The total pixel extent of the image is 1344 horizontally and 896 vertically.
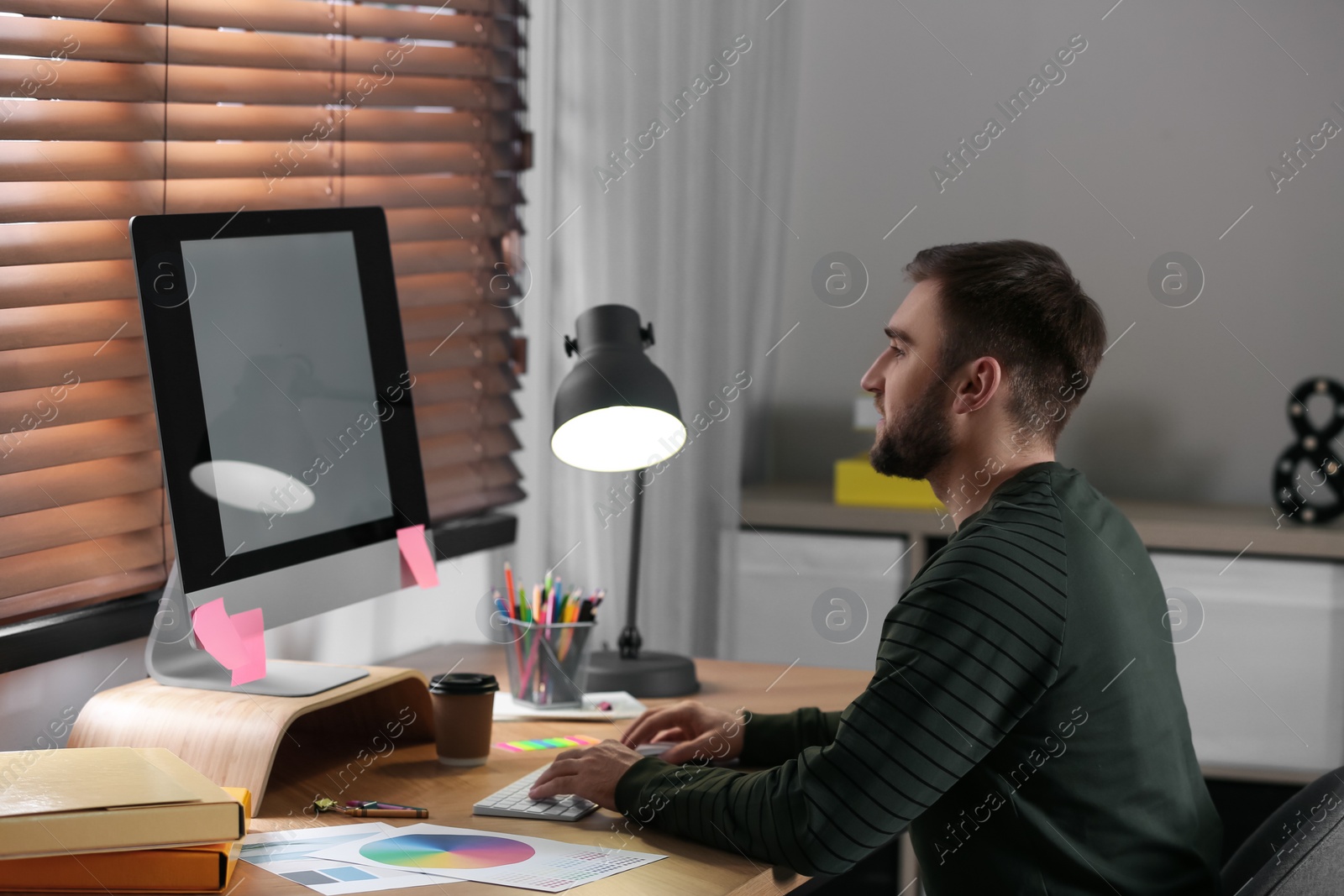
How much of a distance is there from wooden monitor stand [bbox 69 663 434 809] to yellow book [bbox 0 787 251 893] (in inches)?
8.4

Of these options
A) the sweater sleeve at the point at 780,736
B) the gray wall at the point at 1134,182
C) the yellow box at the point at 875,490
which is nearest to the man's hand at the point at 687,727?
the sweater sleeve at the point at 780,736

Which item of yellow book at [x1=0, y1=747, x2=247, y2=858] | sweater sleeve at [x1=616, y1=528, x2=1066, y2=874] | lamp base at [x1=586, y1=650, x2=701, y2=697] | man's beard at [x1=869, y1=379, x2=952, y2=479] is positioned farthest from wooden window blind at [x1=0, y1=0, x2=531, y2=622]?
man's beard at [x1=869, y1=379, x2=952, y2=479]

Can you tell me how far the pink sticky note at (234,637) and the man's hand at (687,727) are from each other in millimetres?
421

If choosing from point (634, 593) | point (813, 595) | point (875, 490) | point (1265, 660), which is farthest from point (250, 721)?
point (1265, 660)

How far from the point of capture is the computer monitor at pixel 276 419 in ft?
4.02

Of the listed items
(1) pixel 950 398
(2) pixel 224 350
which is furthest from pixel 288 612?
(1) pixel 950 398

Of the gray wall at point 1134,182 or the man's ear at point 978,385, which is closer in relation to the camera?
the man's ear at point 978,385

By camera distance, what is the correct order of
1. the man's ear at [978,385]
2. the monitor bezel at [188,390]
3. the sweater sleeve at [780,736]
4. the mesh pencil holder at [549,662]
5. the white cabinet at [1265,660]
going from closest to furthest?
the monitor bezel at [188,390]
the man's ear at [978,385]
the sweater sleeve at [780,736]
the mesh pencil holder at [549,662]
the white cabinet at [1265,660]

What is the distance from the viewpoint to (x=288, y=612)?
1.35 m

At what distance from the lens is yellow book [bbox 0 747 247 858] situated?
94 cm

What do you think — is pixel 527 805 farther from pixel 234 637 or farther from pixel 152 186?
pixel 152 186

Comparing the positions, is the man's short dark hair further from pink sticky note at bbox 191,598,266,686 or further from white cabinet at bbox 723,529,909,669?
white cabinet at bbox 723,529,909,669

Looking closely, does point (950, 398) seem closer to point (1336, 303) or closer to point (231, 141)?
point (231, 141)

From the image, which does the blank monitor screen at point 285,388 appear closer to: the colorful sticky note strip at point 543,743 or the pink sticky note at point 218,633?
the pink sticky note at point 218,633
